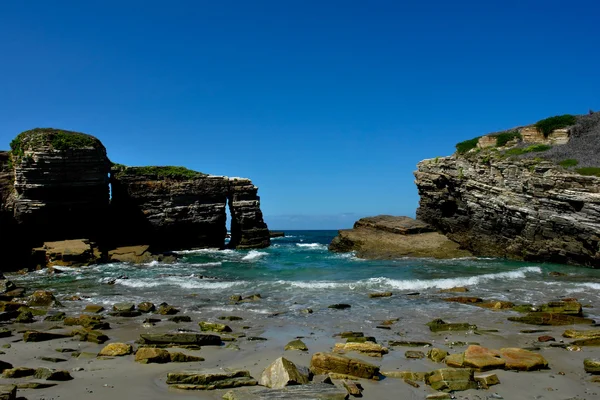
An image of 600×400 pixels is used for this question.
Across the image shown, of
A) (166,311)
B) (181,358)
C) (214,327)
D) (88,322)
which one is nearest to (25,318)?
(88,322)

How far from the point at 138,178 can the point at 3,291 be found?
24729 millimetres

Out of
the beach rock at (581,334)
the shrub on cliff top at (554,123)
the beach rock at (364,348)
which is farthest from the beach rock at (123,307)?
the shrub on cliff top at (554,123)

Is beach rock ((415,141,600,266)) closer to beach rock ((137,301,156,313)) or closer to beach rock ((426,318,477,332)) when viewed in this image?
beach rock ((426,318,477,332))

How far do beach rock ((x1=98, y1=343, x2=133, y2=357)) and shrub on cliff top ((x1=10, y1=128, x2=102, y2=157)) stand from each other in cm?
2984

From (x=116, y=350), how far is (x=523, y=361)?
842 cm

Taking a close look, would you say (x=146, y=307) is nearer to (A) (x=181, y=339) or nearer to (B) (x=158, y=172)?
(A) (x=181, y=339)

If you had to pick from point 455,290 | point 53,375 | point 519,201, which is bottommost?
point 455,290

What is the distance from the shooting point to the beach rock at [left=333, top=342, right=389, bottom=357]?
926cm

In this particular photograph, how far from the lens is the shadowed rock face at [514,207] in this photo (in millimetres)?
26297

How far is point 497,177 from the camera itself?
107 feet

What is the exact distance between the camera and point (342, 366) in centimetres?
777

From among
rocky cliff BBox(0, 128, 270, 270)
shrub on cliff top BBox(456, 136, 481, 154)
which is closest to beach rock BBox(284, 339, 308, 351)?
rocky cliff BBox(0, 128, 270, 270)

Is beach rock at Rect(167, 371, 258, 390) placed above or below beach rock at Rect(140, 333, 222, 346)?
above

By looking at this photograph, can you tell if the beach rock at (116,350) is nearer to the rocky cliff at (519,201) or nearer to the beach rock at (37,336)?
the beach rock at (37,336)
